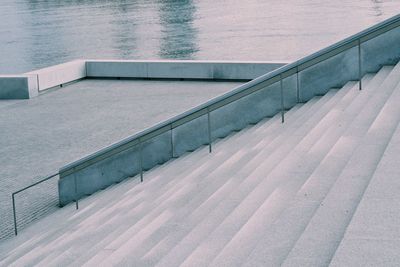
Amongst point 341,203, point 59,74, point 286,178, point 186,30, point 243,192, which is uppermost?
point 341,203

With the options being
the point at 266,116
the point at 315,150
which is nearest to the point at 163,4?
the point at 266,116

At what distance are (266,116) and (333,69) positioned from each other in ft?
3.32

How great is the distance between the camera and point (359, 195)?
17.3 ft

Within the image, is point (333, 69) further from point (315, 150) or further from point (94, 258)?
point (94, 258)

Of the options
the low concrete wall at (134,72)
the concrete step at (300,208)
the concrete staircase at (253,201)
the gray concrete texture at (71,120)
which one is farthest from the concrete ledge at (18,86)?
the concrete step at (300,208)

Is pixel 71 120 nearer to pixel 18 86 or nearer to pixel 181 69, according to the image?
pixel 18 86

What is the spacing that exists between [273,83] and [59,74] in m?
10.1

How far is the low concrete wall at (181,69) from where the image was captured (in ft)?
56.0

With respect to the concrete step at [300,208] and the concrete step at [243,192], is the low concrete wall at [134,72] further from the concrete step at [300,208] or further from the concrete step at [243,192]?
the concrete step at [300,208]

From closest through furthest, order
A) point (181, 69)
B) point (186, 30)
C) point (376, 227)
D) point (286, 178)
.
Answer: point (376, 227)
point (286, 178)
point (181, 69)
point (186, 30)

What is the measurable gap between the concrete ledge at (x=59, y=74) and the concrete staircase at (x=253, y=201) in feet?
29.9

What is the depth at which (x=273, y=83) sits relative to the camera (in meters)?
9.51

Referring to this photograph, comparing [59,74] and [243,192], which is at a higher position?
[243,192]

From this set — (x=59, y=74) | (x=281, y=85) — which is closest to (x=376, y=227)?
(x=281, y=85)
